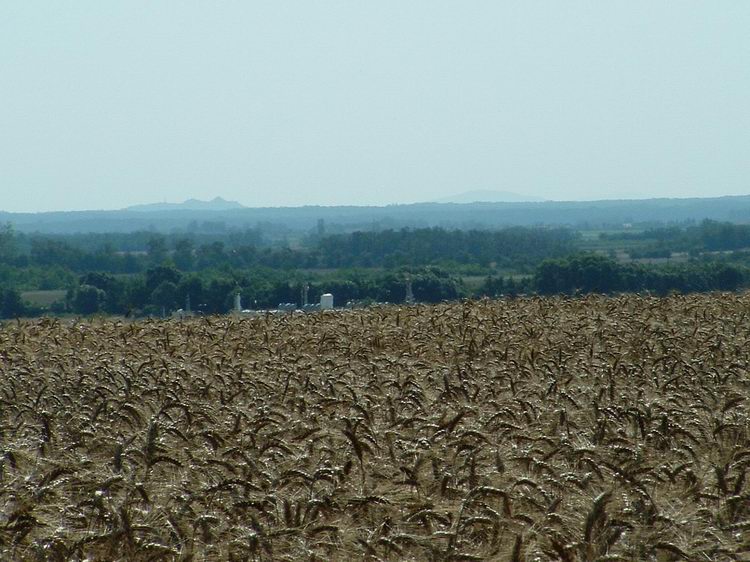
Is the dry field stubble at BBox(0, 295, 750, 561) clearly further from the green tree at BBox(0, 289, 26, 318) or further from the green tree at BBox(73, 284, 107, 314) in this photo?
the green tree at BBox(0, 289, 26, 318)

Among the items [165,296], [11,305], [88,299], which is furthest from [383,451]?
[11,305]

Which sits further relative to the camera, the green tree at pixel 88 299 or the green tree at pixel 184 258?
the green tree at pixel 184 258

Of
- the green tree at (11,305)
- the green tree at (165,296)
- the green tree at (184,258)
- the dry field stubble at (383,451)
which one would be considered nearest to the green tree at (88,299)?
the green tree at (11,305)

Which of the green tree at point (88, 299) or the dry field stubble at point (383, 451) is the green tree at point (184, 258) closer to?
the green tree at point (88, 299)

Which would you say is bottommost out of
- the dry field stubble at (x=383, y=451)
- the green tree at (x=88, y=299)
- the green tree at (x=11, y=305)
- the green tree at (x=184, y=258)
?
the green tree at (x=184, y=258)

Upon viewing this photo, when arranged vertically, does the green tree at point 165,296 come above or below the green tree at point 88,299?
above

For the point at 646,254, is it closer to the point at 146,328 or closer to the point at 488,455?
the point at 146,328

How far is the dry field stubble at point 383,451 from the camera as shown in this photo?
5914 millimetres

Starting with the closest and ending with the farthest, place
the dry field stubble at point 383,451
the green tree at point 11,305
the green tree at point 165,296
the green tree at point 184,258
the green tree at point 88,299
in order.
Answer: the dry field stubble at point 383,451 → the green tree at point 165,296 → the green tree at point 88,299 → the green tree at point 11,305 → the green tree at point 184,258

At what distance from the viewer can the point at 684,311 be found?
1688cm

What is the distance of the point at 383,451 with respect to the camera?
7.80m

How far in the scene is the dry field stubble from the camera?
19.4ft

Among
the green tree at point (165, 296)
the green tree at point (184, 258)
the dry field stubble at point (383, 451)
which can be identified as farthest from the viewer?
the green tree at point (184, 258)

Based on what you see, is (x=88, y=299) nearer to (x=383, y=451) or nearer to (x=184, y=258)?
(x=383, y=451)
